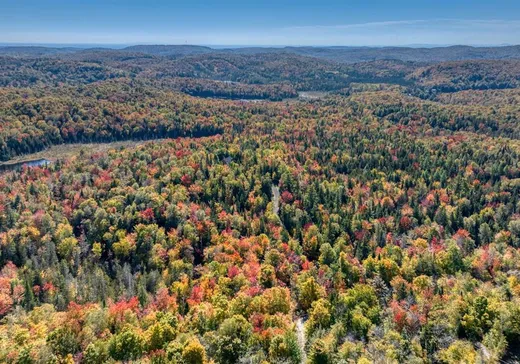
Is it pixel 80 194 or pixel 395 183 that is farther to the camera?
pixel 395 183

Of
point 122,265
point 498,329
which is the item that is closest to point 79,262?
point 122,265

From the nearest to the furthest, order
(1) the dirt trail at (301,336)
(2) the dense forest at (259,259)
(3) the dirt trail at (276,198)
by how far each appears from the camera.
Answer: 1. (2) the dense forest at (259,259)
2. (1) the dirt trail at (301,336)
3. (3) the dirt trail at (276,198)

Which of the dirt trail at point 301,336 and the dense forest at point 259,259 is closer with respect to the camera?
the dense forest at point 259,259

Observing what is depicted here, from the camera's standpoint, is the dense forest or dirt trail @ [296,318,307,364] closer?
the dense forest

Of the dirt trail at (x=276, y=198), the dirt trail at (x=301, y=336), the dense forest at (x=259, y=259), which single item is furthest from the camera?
the dirt trail at (x=276, y=198)

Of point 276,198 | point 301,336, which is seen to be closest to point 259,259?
point 301,336

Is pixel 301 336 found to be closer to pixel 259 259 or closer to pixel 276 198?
pixel 259 259

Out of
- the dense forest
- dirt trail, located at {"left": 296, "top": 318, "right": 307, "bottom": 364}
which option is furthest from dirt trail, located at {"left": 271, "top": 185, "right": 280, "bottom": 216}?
dirt trail, located at {"left": 296, "top": 318, "right": 307, "bottom": 364}

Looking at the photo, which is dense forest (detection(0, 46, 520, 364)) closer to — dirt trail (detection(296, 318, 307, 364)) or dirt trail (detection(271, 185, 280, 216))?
dirt trail (detection(296, 318, 307, 364))

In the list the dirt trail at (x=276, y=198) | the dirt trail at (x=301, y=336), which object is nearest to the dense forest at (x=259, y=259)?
the dirt trail at (x=301, y=336)

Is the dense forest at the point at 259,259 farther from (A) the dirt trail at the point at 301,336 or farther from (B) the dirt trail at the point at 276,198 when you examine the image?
(B) the dirt trail at the point at 276,198

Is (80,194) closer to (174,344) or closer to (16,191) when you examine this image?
(16,191)
